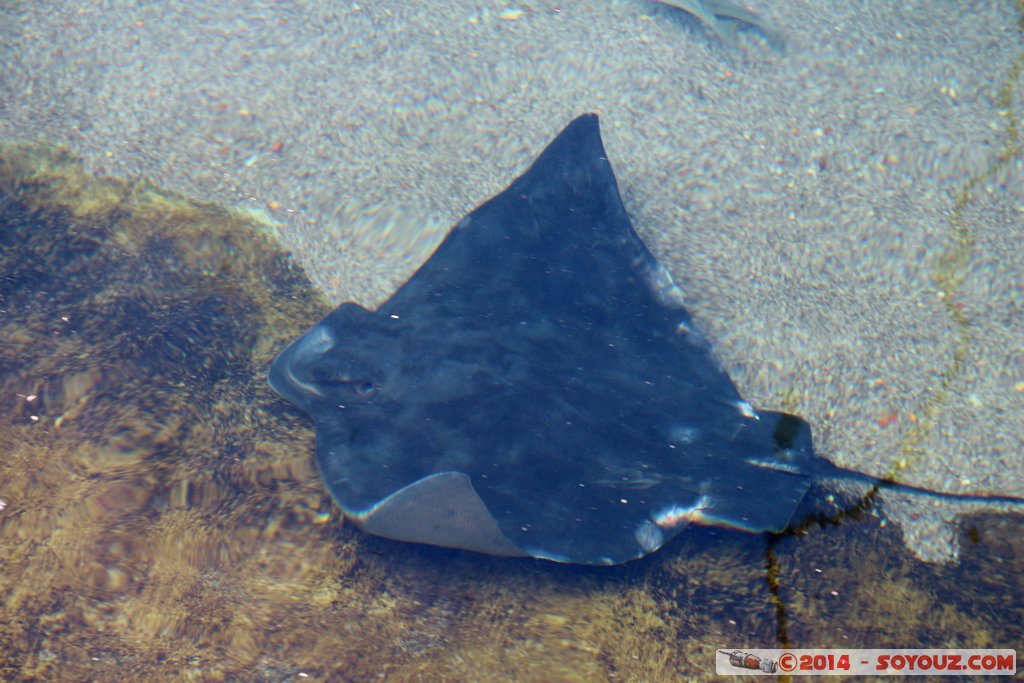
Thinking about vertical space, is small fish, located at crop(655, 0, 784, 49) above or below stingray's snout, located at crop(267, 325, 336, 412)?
above

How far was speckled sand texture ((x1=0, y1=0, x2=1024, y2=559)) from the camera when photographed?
4.23 metres

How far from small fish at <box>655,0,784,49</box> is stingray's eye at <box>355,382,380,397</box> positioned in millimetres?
4646

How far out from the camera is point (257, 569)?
8.73 ft

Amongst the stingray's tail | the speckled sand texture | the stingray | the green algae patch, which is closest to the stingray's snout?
the stingray

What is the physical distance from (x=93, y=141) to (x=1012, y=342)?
6409 mm

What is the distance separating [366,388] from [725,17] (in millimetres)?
5071

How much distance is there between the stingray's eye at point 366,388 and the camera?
3225 mm

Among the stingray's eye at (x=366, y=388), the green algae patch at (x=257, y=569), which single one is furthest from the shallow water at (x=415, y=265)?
the stingray's eye at (x=366, y=388)

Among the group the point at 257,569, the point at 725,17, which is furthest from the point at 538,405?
the point at 725,17

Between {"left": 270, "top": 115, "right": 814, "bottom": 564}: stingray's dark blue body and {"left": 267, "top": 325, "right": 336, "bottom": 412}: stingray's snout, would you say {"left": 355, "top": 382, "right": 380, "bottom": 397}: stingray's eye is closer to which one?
{"left": 270, "top": 115, "right": 814, "bottom": 564}: stingray's dark blue body

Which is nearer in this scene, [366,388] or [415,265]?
[366,388]

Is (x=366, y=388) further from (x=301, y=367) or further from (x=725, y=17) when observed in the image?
(x=725, y=17)

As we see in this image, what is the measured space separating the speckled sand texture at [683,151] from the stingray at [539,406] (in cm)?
59

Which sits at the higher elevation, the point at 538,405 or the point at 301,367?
the point at 301,367
